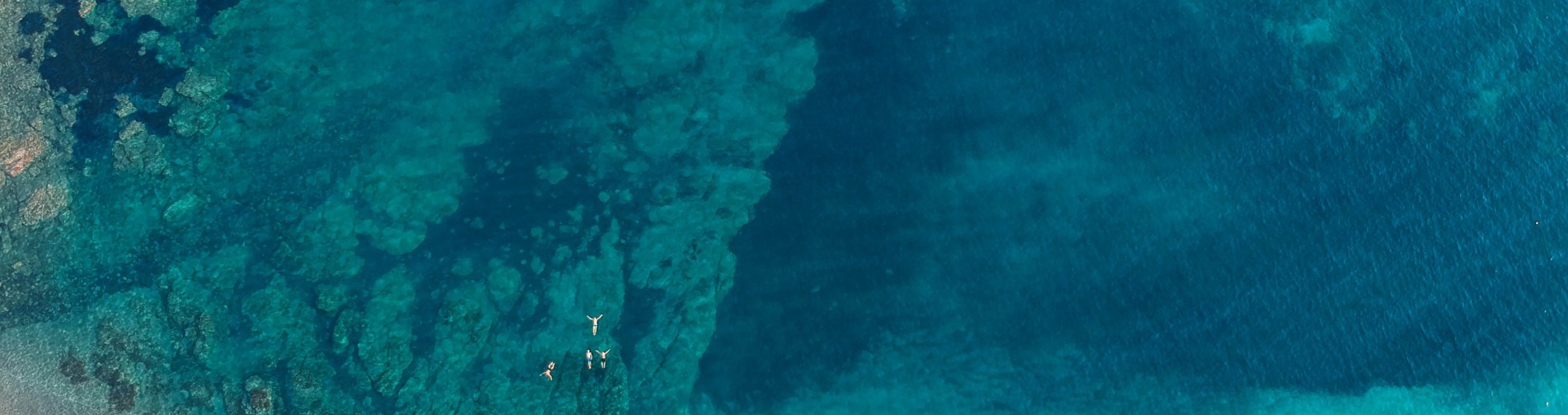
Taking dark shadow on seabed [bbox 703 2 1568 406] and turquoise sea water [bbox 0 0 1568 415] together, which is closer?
turquoise sea water [bbox 0 0 1568 415]

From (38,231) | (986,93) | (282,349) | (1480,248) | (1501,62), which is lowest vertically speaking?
(282,349)

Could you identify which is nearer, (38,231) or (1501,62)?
(38,231)

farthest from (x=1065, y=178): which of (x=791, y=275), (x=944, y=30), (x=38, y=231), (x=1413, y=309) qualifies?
(x=38, y=231)

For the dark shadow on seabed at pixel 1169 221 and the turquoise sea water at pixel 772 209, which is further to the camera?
the dark shadow on seabed at pixel 1169 221

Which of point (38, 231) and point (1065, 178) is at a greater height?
point (1065, 178)

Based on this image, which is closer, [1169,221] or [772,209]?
[772,209]

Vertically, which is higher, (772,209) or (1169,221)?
(1169,221)

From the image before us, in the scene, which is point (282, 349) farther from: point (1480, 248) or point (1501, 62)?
point (1501, 62)
